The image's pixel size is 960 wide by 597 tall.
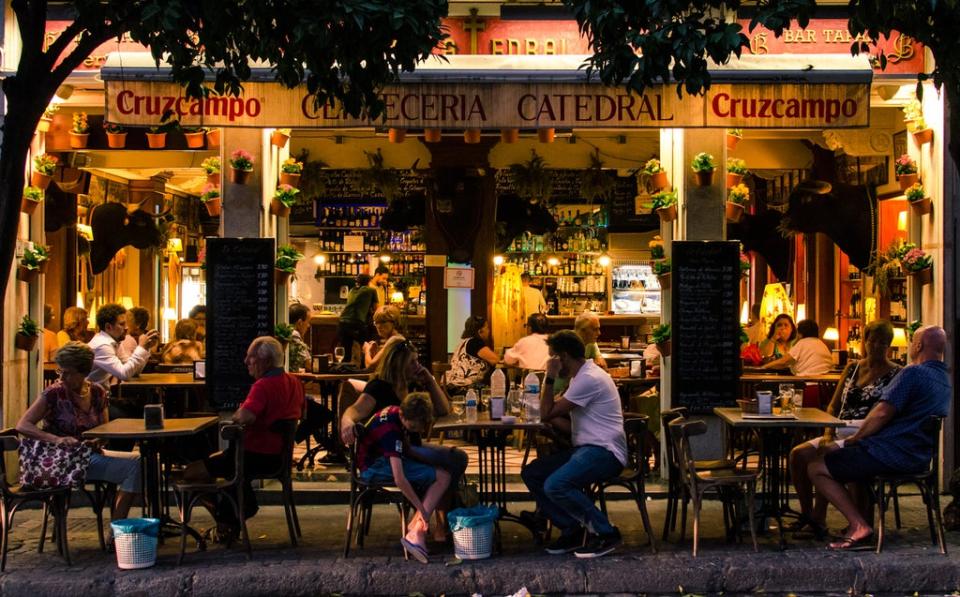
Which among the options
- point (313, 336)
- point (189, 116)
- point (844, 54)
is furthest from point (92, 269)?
point (844, 54)

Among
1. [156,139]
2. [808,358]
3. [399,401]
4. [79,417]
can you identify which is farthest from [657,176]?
[79,417]

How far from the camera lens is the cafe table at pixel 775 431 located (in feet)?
25.9

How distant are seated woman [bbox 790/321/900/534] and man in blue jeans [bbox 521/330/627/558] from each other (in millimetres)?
1340

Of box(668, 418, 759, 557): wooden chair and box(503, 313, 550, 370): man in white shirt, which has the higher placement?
box(503, 313, 550, 370): man in white shirt

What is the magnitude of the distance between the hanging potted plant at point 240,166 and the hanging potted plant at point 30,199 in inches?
66.6

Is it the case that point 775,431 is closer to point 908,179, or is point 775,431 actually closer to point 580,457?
point 580,457

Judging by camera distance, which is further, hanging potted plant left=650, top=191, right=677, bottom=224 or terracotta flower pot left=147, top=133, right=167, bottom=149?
terracotta flower pot left=147, top=133, right=167, bottom=149

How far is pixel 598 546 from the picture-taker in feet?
25.2

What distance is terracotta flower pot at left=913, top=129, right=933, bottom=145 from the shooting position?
999 cm

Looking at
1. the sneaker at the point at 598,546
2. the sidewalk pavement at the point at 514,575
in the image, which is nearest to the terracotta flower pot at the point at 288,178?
the sidewalk pavement at the point at 514,575

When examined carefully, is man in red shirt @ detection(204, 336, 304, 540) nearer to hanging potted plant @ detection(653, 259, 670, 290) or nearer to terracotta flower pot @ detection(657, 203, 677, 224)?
hanging potted plant @ detection(653, 259, 670, 290)

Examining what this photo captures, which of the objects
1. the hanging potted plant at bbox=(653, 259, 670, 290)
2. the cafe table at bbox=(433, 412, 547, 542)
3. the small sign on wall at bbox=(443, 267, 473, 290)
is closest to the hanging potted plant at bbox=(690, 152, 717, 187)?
the hanging potted plant at bbox=(653, 259, 670, 290)

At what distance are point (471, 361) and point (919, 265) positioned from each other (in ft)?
15.6

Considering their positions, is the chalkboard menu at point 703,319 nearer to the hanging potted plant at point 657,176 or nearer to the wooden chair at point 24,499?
the hanging potted plant at point 657,176
